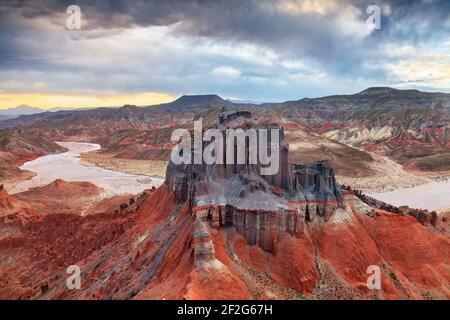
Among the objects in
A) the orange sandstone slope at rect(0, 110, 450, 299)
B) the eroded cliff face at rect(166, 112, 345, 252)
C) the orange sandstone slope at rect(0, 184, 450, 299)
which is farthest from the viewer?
the eroded cliff face at rect(166, 112, 345, 252)

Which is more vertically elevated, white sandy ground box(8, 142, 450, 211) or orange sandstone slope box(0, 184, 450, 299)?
orange sandstone slope box(0, 184, 450, 299)

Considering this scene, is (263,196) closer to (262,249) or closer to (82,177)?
(262,249)

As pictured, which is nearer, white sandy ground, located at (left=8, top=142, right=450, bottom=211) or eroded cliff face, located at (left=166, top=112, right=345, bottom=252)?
eroded cliff face, located at (left=166, top=112, right=345, bottom=252)

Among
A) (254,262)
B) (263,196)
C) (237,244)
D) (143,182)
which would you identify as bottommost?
(143,182)

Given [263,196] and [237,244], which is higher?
[263,196]

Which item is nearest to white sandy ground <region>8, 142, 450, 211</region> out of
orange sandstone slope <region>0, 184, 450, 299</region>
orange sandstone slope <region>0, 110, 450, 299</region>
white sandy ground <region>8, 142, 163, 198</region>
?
white sandy ground <region>8, 142, 163, 198</region>

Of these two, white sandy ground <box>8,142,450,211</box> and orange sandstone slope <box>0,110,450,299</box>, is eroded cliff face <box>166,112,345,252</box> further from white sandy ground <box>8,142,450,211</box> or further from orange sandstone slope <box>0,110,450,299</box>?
white sandy ground <box>8,142,450,211</box>

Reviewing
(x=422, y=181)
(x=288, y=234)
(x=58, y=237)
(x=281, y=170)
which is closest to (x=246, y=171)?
(x=281, y=170)

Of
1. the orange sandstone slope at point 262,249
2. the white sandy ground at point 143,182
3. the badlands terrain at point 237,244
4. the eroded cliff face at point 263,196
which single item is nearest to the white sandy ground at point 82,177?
the white sandy ground at point 143,182

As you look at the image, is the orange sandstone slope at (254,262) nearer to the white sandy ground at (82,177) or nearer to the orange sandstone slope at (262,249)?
the orange sandstone slope at (262,249)

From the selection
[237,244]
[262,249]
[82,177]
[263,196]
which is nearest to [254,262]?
[262,249]
